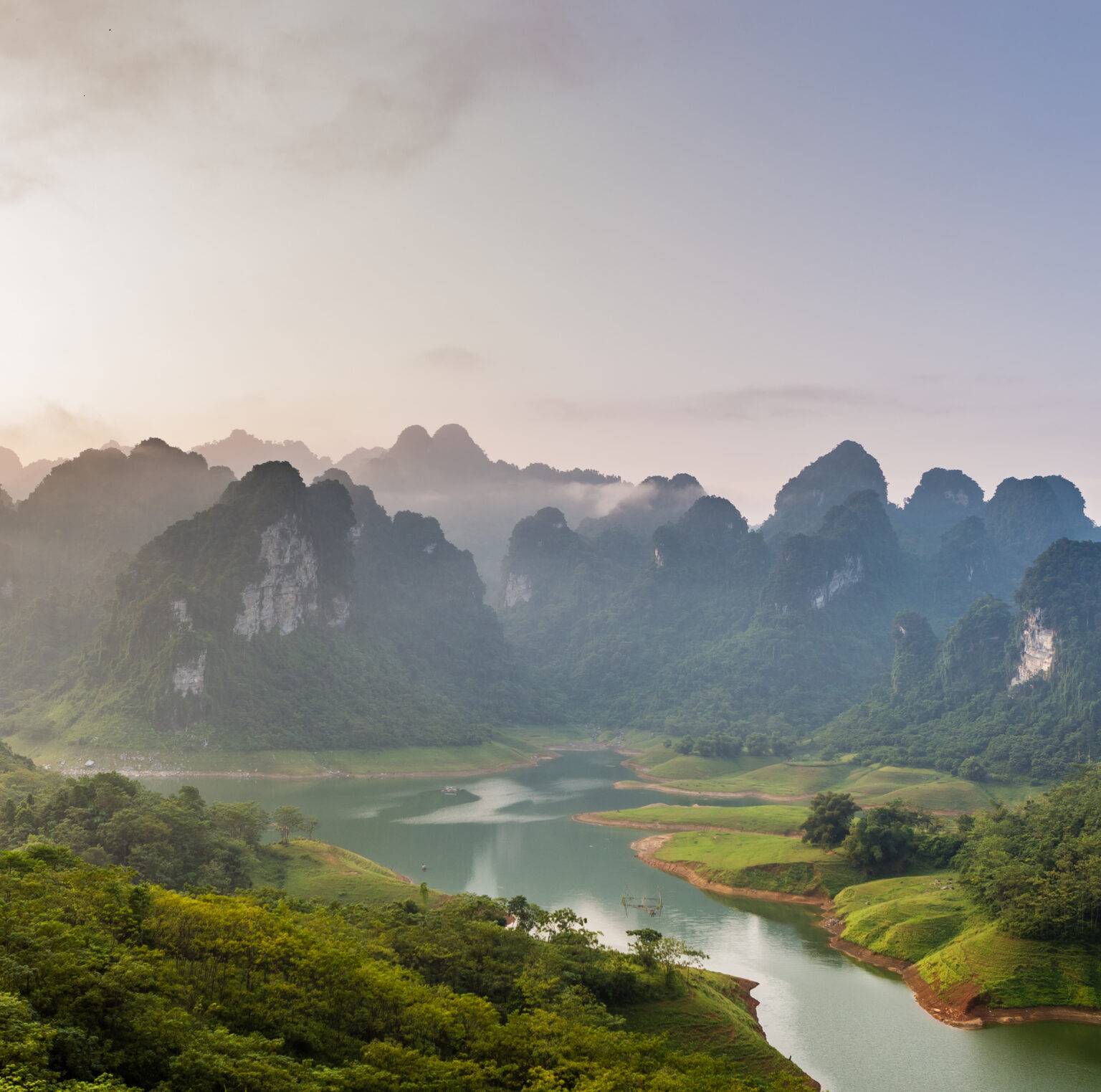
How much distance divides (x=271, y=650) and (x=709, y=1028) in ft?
369

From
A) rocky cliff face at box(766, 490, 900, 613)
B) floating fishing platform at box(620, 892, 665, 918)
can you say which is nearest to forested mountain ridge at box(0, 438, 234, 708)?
floating fishing platform at box(620, 892, 665, 918)

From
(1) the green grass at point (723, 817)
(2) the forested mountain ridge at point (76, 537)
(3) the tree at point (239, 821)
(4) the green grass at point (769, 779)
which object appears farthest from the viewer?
(2) the forested mountain ridge at point (76, 537)

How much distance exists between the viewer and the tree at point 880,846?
59656mm

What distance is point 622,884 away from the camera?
60.2m

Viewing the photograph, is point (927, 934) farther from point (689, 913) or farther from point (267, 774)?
point (267, 774)

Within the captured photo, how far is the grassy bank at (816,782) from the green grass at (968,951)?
43.6 m

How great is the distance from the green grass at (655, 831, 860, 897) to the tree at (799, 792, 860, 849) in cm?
72

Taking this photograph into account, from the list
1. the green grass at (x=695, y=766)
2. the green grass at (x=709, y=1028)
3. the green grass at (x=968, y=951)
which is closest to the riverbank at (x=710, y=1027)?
the green grass at (x=709, y=1028)

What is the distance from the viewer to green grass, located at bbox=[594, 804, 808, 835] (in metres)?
76.9

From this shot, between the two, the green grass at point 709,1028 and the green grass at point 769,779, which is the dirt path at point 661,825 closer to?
Answer: the green grass at point 769,779

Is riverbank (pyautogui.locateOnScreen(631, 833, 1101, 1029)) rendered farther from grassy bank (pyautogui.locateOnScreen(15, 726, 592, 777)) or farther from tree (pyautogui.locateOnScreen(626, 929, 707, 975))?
grassy bank (pyautogui.locateOnScreen(15, 726, 592, 777))

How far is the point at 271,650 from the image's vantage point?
13562cm

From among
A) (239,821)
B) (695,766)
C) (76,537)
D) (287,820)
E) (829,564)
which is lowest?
(695,766)

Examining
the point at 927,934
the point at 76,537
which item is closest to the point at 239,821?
the point at 927,934
